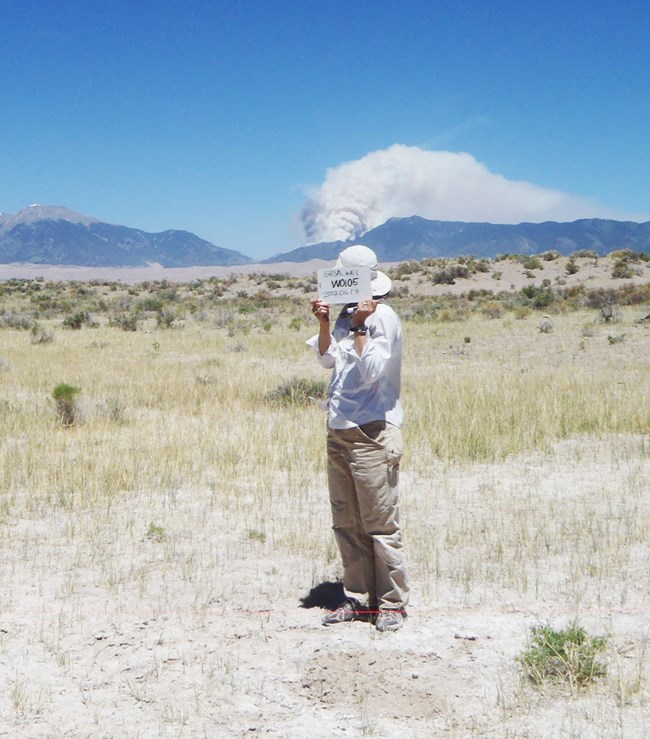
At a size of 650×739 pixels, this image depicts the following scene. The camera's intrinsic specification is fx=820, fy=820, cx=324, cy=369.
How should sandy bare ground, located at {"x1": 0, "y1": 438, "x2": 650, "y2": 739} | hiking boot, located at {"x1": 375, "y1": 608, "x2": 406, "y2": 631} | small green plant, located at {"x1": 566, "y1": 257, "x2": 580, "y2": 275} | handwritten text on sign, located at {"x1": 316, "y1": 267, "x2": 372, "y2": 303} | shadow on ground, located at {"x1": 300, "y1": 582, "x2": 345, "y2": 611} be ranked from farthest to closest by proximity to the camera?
small green plant, located at {"x1": 566, "y1": 257, "x2": 580, "y2": 275} → shadow on ground, located at {"x1": 300, "y1": 582, "x2": 345, "y2": 611} → hiking boot, located at {"x1": 375, "y1": 608, "x2": 406, "y2": 631} → handwritten text on sign, located at {"x1": 316, "y1": 267, "x2": 372, "y2": 303} → sandy bare ground, located at {"x1": 0, "y1": 438, "x2": 650, "y2": 739}

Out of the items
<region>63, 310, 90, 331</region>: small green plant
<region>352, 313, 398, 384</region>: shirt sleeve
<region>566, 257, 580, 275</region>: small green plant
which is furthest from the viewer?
<region>566, 257, 580, 275</region>: small green plant

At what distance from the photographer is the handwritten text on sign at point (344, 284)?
430cm

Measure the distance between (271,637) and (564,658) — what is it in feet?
5.31

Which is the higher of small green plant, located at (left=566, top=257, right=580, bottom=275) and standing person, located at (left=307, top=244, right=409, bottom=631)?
small green plant, located at (left=566, top=257, right=580, bottom=275)

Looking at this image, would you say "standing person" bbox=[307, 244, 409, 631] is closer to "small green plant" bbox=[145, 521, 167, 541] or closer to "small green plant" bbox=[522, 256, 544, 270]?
"small green plant" bbox=[145, 521, 167, 541]

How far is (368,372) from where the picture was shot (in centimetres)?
442

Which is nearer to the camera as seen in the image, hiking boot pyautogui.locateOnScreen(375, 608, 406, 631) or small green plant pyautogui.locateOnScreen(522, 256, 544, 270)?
hiking boot pyautogui.locateOnScreen(375, 608, 406, 631)

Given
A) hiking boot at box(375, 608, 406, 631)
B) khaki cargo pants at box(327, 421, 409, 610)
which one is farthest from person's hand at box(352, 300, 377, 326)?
hiking boot at box(375, 608, 406, 631)

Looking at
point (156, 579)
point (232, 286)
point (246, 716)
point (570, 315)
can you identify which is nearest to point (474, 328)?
point (570, 315)

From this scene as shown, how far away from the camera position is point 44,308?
3538 cm

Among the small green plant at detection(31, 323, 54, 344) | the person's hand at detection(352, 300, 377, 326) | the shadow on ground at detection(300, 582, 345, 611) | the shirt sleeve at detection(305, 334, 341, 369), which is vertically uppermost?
the person's hand at detection(352, 300, 377, 326)

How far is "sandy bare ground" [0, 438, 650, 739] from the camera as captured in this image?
3834mm

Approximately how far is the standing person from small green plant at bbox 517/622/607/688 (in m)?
0.85

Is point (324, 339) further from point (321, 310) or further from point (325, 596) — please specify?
point (325, 596)
